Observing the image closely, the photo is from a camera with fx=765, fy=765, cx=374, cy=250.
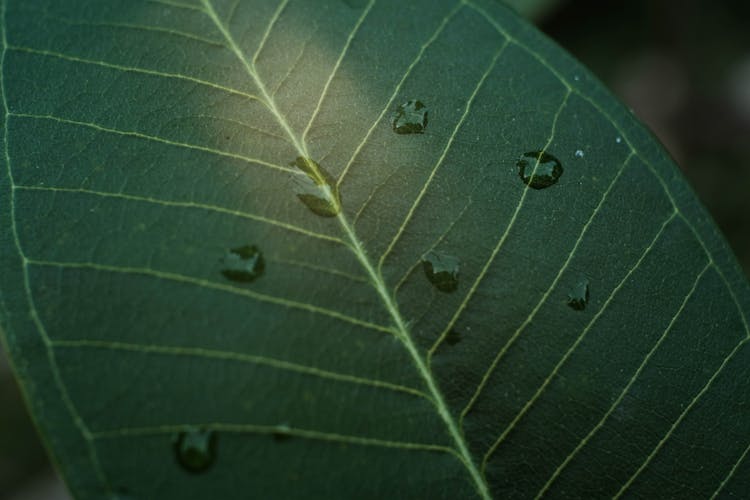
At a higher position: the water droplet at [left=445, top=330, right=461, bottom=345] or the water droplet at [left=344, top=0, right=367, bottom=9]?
the water droplet at [left=344, top=0, right=367, bottom=9]

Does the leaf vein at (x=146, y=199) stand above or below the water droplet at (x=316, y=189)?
below

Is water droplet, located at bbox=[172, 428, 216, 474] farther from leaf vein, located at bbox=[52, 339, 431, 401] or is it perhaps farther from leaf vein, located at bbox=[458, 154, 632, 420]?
leaf vein, located at bbox=[458, 154, 632, 420]

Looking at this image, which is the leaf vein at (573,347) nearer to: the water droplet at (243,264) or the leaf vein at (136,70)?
the water droplet at (243,264)

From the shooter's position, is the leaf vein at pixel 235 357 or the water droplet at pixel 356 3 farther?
the water droplet at pixel 356 3

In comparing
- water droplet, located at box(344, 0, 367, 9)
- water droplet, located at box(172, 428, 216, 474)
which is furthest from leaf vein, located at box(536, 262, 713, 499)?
water droplet, located at box(344, 0, 367, 9)

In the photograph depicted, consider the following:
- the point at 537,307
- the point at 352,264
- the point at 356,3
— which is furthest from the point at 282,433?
Result: the point at 356,3

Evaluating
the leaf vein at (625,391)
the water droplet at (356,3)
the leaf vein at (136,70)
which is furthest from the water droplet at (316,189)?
the leaf vein at (625,391)

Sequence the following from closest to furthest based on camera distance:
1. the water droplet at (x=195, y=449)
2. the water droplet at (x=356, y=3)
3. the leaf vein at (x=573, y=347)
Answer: the water droplet at (x=195, y=449) → the leaf vein at (x=573, y=347) → the water droplet at (x=356, y=3)

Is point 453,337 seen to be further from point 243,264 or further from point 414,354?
point 243,264
